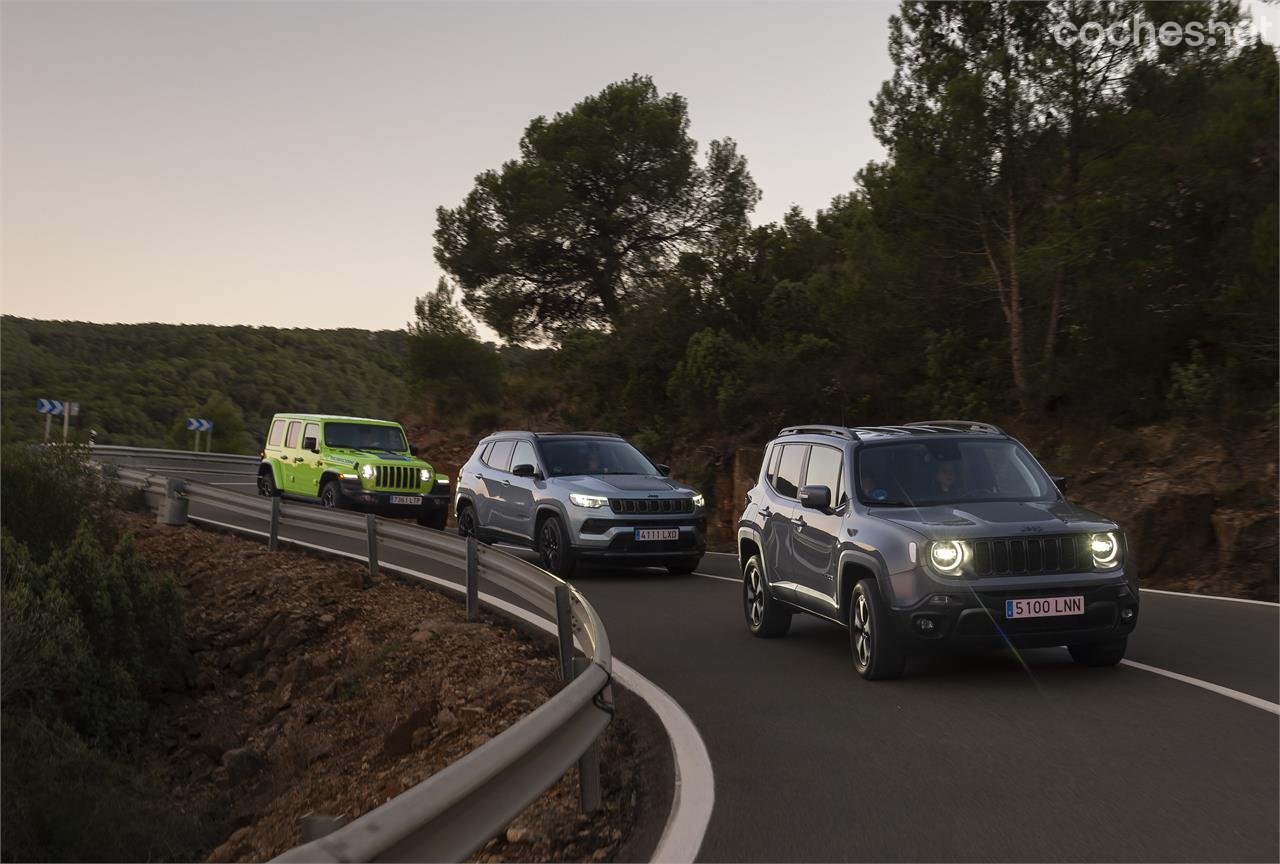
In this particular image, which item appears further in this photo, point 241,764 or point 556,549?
point 556,549

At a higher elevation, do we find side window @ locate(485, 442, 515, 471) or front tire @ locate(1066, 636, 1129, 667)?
side window @ locate(485, 442, 515, 471)

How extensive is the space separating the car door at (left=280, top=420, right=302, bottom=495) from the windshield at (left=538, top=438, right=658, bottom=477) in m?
9.87

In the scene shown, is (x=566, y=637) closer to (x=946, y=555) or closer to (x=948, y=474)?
(x=946, y=555)

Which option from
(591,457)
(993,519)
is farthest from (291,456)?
(993,519)

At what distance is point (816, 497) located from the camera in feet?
31.9

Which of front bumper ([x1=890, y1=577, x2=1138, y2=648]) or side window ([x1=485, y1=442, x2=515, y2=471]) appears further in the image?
side window ([x1=485, y1=442, x2=515, y2=471])

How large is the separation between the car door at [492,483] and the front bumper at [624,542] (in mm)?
2204

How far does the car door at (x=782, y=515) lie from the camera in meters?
10.6

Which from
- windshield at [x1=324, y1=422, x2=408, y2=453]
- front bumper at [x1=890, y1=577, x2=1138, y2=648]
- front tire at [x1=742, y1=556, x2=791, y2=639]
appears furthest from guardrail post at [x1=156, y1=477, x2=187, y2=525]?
front bumper at [x1=890, y1=577, x2=1138, y2=648]

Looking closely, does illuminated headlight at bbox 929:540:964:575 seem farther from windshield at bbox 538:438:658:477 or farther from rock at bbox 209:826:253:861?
windshield at bbox 538:438:658:477

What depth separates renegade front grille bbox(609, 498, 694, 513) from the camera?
16516mm

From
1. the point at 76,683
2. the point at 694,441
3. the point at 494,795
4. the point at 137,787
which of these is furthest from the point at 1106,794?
the point at 694,441

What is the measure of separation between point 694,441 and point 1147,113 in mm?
12765

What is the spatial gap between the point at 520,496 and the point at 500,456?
1.27 m
